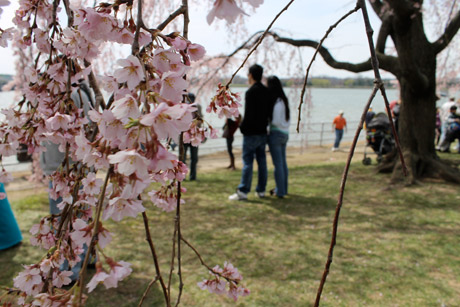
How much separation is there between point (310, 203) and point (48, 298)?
4311mm

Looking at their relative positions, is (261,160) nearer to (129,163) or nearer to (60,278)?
(60,278)

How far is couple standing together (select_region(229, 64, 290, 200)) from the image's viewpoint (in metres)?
4.16

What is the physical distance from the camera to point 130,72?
521 mm

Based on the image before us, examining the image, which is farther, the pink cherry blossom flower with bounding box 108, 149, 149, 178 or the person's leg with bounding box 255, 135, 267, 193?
the person's leg with bounding box 255, 135, 267, 193

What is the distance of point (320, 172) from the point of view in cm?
676

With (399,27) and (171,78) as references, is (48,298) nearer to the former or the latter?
(171,78)

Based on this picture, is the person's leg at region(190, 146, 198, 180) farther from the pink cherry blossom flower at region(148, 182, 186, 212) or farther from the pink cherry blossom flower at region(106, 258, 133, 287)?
the pink cherry blossom flower at region(106, 258, 133, 287)

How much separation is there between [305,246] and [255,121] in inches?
63.8

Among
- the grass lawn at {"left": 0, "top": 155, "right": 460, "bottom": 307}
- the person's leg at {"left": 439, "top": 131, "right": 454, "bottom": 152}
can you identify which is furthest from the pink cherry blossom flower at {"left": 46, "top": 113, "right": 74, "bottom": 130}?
the person's leg at {"left": 439, "top": 131, "right": 454, "bottom": 152}

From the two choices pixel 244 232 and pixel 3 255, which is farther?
pixel 244 232

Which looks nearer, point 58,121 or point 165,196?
point 58,121

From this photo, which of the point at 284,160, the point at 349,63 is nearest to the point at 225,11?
the point at 284,160

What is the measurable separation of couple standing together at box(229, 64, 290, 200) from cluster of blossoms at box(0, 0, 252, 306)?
3.09 meters

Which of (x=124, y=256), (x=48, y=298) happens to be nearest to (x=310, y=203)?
(x=124, y=256)
